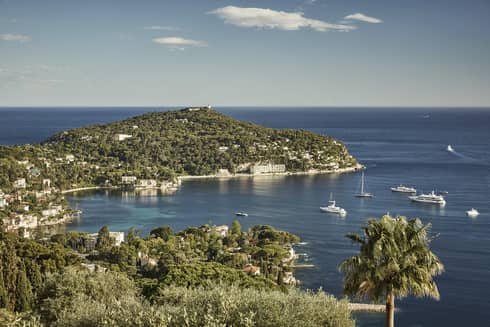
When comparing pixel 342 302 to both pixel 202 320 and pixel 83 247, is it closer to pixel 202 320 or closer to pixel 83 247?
pixel 202 320

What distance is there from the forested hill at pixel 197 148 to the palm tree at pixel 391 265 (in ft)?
220

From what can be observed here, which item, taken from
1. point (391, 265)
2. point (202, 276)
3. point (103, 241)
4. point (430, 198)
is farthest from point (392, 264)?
point (430, 198)

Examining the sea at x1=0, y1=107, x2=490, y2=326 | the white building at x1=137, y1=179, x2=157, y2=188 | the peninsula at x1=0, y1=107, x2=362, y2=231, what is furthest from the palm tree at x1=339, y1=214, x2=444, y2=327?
the white building at x1=137, y1=179, x2=157, y2=188

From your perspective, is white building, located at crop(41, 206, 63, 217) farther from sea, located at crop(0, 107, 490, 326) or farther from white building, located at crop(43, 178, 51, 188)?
white building, located at crop(43, 178, 51, 188)

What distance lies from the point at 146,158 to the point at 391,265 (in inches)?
3207

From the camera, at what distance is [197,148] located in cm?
9150

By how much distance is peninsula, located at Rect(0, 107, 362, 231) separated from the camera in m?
58.6

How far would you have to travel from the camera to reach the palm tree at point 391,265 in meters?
8.60

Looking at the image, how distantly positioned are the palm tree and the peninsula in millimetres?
43309

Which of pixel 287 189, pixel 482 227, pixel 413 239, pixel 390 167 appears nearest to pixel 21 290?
pixel 413 239

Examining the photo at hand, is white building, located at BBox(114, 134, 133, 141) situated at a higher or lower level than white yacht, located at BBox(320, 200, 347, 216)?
higher

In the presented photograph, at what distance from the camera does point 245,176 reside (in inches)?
3219

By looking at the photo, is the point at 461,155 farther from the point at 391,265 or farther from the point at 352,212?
the point at 391,265

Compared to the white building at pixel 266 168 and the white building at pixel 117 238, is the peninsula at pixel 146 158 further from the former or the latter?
the white building at pixel 117 238
